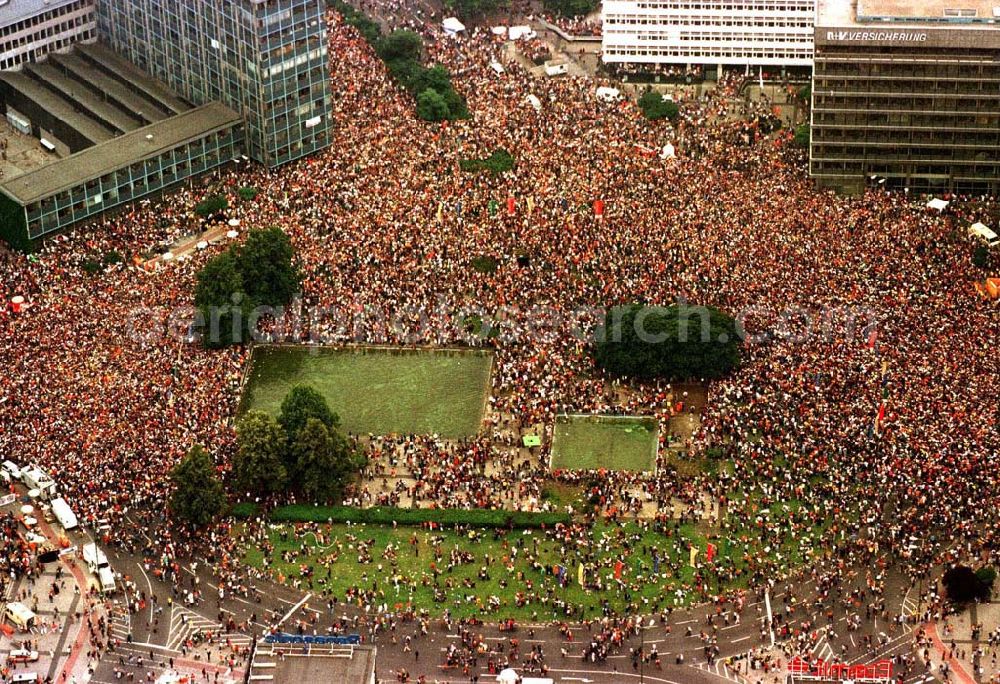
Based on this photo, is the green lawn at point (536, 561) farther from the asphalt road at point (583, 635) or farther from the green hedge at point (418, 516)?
the asphalt road at point (583, 635)

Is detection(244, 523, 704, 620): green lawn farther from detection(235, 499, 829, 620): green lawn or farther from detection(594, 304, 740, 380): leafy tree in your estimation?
detection(594, 304, 740, 380): leafy tree

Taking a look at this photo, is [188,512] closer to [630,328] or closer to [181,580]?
[181,580]

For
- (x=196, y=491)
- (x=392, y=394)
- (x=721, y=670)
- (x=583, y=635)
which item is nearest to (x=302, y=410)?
(x=196, y=491)

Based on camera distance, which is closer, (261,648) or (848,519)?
(261,648)

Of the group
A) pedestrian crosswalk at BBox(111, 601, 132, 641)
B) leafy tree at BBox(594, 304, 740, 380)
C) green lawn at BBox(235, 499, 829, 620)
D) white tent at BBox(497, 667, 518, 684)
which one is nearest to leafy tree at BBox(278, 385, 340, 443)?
green lawn at BBox(235, 499, 829, 620)

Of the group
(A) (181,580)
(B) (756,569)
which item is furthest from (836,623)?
(A) (181,580)

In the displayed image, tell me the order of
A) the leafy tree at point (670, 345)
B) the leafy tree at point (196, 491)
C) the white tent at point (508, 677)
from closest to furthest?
the white tent at point (508, 677) < the leafy tree at point (196, 491) < the leafy tree at point (670, 345)

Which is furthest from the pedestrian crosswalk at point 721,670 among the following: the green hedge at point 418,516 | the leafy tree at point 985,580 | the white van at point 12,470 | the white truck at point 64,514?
the white van at point 12,470
